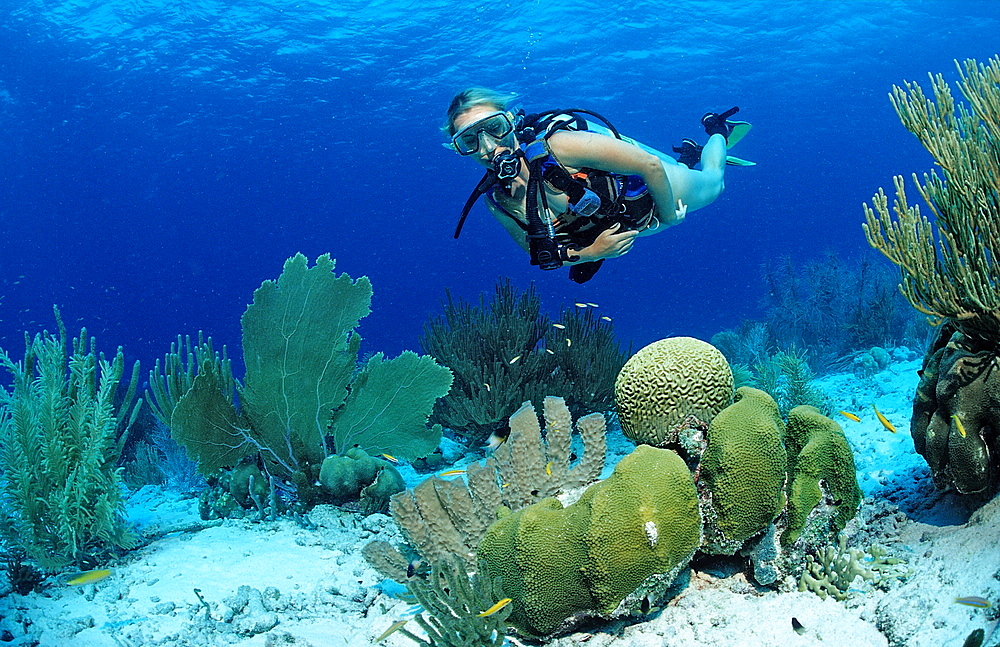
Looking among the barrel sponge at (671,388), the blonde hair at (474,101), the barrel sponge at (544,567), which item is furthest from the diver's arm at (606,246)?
the barrel sponge at (544,567)

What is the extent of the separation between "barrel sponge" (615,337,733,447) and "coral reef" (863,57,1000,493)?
1.23 meters

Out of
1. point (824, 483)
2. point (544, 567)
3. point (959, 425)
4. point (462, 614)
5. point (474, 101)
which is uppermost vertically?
point (474, 101)

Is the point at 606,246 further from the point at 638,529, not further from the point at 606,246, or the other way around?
the point at 638,529

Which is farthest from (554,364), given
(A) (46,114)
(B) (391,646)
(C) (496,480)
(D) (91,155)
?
(D) (91,155)

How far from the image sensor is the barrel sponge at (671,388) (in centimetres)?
322

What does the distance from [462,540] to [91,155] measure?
44.2 metres

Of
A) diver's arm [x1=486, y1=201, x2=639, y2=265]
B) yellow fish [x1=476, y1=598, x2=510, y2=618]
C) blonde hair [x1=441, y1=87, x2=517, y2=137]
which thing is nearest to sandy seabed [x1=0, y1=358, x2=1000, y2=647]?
yellow fish [x1=476, y1=598, x2=510, y2=618]

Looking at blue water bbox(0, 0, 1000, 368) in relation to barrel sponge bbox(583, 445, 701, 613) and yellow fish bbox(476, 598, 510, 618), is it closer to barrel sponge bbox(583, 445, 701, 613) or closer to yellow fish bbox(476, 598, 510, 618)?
barrel sponge bbox(583, 445, 701, 613)

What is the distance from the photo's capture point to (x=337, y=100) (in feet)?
104

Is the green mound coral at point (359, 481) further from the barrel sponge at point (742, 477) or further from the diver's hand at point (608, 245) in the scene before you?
the barrel sponge at point (742, 477)

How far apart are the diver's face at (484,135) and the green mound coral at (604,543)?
2.63 meters

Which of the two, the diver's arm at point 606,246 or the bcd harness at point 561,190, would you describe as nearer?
the bcd harness at point 561,190

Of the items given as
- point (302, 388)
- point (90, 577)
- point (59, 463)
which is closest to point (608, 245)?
point (302, 388)

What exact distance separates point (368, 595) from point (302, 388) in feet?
6.81
